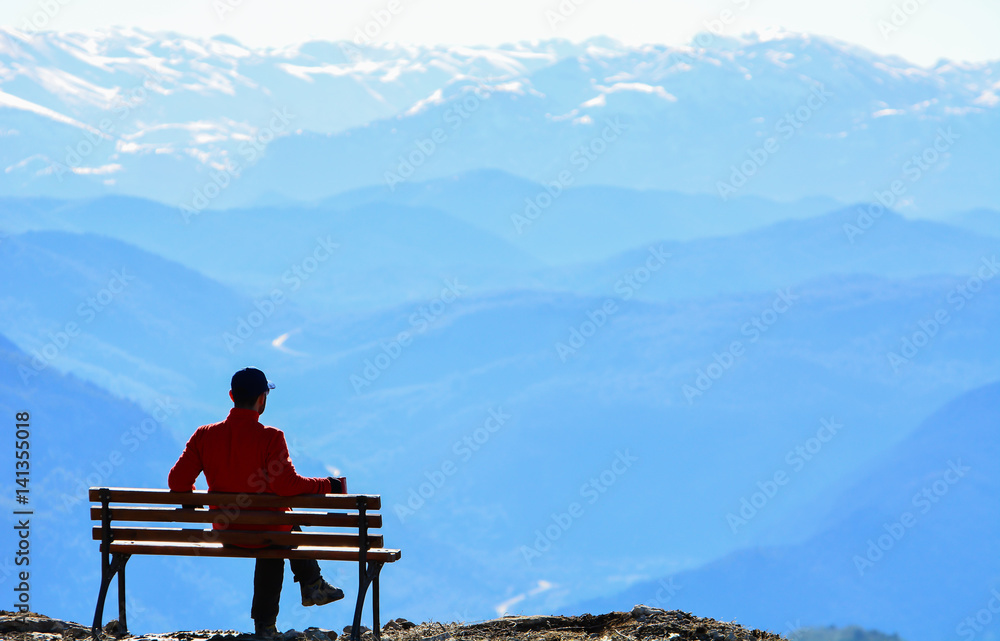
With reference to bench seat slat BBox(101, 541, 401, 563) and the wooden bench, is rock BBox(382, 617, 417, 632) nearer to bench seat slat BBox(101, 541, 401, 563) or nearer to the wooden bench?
the wooden bench

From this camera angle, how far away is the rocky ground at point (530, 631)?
552cm

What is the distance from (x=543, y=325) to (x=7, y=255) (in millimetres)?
90242

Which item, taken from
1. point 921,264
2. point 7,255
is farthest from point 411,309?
point 921,264

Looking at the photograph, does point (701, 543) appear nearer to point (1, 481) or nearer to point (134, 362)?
point (1, 481)

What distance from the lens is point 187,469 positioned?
220 inches

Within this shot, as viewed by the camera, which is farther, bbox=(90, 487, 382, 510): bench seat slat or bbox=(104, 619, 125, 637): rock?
bbox=(104, 619, 125, 637): rock

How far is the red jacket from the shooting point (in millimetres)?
5480

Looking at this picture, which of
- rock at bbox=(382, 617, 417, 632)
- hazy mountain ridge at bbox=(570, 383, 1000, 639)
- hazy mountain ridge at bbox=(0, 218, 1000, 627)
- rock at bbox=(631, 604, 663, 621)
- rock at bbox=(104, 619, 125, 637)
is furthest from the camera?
hazy mountain ridge at bbox=(0, 218, 1000, 627)

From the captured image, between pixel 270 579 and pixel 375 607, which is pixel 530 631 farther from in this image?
pixel 270 579

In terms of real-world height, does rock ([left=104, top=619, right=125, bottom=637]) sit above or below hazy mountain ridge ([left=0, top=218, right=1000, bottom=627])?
below

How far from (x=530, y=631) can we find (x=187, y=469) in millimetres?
2097

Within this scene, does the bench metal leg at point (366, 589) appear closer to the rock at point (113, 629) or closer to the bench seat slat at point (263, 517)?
the bench seat slat at point (263, 517)

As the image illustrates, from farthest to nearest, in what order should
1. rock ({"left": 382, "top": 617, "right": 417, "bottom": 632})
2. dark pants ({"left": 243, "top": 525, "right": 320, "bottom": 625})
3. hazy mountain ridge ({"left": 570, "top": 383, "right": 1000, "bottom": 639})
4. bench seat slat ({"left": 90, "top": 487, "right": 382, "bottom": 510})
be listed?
1. hazy mountain ridge ({"left": 570, "top": 383, "right": 1000, "bottom": 639})
2. rock ({"left": 382, "top": 617, "right": 417, "bottom": 632})
3. dark pants ({"left": 243, "top": 525, "right": 320, "bottom": 625})
4. bench seat slat ({"left": 90, "top": 487, "right": 382, "bottom": 510})

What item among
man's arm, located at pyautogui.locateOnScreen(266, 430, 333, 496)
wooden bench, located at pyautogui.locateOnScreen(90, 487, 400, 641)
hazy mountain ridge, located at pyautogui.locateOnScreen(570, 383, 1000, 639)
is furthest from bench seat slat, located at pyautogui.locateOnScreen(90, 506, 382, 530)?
hazy mountain ridge, located at pyautogui.locateOnScreen(570, 383, 1000, 639)
